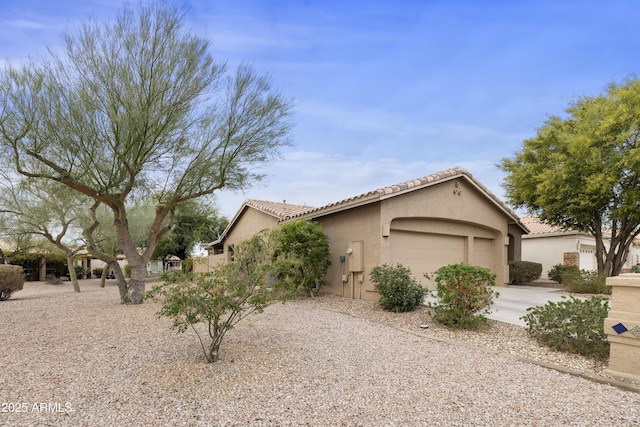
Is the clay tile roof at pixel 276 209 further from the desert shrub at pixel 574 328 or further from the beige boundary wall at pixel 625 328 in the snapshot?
the beige boundary wall at pixel 625 328

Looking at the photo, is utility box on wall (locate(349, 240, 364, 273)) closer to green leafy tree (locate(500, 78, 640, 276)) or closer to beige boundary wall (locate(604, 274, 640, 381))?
beige boundary wall (locate(604, 274, 640, 381))

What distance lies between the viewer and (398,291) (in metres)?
9.91

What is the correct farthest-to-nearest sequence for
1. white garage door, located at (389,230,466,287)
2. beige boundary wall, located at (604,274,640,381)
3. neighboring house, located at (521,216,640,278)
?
neighboring house, located at (521,216,640,278) → white garage door, located at (389,230,466,287) → beige boundary wall, located at (604,274,640,381)

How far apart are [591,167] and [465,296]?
33.5ft

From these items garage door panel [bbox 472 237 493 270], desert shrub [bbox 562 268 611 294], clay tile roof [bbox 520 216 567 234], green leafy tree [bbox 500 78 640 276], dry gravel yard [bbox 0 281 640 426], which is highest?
green leafy tree [bbox 500 78 640 276]

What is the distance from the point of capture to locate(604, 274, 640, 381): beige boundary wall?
17.4 ft

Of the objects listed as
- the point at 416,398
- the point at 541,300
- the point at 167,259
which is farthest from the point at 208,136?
the point at 167,259

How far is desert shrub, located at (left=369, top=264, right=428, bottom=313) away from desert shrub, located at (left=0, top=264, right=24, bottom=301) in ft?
44.7

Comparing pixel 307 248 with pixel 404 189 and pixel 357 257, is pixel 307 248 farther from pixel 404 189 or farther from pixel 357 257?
pixel 404 189

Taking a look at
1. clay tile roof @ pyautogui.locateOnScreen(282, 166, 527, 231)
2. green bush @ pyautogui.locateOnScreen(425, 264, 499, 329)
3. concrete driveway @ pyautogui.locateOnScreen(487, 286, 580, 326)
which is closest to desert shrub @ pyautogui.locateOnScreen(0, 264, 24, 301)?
clay tile roof @ pyautogui.locateOnScreen(282, 166, 527, 231)

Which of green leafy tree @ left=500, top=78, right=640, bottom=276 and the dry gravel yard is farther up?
green leafy tree @ left=500, top=78, right=640, bottom=276

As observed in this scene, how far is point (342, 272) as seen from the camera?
44.6 ft

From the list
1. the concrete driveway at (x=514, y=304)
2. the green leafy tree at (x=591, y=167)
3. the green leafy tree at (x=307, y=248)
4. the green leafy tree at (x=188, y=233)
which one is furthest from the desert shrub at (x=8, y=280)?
the green leafy tree at (x=591, y=167)

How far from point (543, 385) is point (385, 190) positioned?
7.49m
